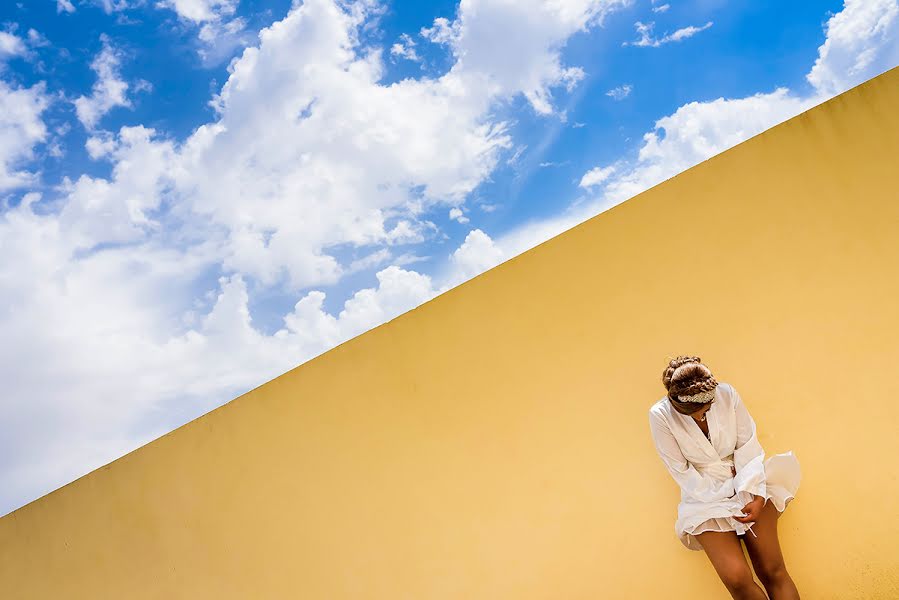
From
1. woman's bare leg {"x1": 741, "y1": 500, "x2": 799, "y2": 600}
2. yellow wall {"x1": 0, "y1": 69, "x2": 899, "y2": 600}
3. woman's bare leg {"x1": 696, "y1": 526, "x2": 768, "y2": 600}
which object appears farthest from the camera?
yellow wall {"x1": 0, "y1": 69, "x2": 899, "y2": 600}

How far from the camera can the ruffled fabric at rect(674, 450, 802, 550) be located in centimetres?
277

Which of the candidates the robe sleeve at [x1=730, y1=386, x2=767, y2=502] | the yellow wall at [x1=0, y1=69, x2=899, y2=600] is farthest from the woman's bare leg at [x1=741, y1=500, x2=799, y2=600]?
the yellow wall at [x1=0, y1=69, x2=899, y2=600]

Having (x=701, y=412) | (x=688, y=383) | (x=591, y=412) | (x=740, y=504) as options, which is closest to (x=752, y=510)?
(x=740, y=504)

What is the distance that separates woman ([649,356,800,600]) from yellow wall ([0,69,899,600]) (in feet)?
1.31

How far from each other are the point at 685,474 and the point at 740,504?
22 centimetres

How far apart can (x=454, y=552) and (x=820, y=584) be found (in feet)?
5.31

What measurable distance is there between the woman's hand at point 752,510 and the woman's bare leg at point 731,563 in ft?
0.28

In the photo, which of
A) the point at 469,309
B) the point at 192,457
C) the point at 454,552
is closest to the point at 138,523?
the point at 192,457

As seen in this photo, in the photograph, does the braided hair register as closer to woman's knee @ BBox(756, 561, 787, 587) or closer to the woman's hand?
the woman's hand

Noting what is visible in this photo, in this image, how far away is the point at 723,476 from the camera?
9.40ft

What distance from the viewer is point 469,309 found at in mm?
3785

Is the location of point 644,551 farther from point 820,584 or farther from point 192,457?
point 192,457

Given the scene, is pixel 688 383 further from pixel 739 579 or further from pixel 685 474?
pixel 739 579

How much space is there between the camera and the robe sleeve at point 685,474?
111 inches
